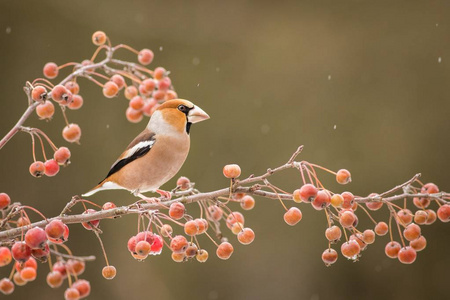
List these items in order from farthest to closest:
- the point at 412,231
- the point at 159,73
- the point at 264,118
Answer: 1. the point at 264,118
2. the point at 159,73
3. the point at 412,231

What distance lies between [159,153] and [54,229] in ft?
0.86

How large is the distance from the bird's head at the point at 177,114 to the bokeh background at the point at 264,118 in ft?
4.27

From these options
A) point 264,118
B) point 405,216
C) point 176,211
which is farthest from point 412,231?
point 264,118

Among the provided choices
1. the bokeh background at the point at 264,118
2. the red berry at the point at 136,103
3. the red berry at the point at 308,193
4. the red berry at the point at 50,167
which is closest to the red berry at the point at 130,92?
the red berry at the point at 136,103

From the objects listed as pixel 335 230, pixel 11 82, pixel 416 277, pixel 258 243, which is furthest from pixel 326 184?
pixel 335 230

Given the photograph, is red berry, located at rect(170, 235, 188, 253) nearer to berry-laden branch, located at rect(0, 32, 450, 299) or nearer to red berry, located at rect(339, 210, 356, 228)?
berry-laden branch, located at rect(0, 32, 450, 299)

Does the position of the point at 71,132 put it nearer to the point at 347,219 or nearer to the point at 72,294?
the point at 72,294

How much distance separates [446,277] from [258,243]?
2.52 feet

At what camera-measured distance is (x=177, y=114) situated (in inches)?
35.2

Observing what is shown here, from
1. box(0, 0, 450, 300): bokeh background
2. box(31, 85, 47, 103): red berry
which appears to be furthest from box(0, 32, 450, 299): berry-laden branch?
box(0, 0, 450, 300): bokeh background

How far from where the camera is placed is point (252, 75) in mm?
2309

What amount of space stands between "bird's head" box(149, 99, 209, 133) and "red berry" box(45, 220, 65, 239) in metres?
0.29

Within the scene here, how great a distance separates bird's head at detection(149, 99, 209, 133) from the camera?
87 centimetres

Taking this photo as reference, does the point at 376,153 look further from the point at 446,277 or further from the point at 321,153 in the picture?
the point at 446,277
